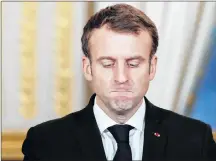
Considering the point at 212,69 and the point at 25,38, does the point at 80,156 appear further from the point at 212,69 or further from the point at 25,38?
the point at 212,69

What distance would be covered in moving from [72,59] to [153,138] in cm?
43

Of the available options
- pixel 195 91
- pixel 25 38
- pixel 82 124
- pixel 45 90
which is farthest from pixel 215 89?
pixel 25 38

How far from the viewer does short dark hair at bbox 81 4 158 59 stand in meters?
1.28

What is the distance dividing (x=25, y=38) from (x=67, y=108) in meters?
0.32

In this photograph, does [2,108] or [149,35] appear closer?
[149,35]

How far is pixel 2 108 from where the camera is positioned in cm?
144

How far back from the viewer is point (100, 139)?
1325 mm

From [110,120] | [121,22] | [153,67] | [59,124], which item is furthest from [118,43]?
[59,124]

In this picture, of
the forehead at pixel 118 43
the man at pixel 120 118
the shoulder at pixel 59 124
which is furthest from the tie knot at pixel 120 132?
the forehead at pixel 118 43

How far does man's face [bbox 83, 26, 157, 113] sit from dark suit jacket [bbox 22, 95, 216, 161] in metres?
0.10

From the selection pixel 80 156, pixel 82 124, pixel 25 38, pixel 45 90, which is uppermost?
pixel 25 38

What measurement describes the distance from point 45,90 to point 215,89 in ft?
2.19

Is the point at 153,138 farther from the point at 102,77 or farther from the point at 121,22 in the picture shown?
the point at 121,22

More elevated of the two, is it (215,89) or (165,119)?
(215,89)
